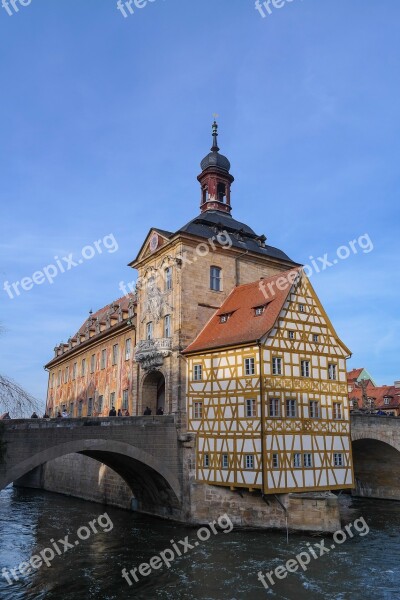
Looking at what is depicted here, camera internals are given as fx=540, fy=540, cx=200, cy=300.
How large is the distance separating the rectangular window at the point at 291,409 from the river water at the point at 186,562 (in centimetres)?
489

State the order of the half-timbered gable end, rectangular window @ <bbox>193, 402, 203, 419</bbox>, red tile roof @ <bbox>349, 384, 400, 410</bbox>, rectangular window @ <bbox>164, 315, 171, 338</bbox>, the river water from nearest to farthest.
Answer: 1. the river water
2. the half-timbered gable end
3. rectangular window @ <bbox>193, 402, 203, 419</bbox>
4. rectangular window @ <bbox>164, 315, 171, 338</bbox>
5. red tile roof @ <bbox>349, 384, 400, 410</bbox>

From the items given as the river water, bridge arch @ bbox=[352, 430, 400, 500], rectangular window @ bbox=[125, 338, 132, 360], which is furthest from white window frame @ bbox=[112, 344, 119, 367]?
bridge arch @ bbox=[352, 430, 400, 500]

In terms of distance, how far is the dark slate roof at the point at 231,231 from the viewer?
97.6 ft

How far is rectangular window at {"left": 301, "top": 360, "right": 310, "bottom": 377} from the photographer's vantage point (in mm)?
24913

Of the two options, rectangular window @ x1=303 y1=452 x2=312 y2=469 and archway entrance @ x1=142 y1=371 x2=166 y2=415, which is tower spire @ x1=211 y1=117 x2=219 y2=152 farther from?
rectangular window @ x1=303 y1=452 x2=312 y2=469

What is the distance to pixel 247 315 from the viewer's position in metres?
26.2

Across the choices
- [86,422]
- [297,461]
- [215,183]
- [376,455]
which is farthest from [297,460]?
[215,183]

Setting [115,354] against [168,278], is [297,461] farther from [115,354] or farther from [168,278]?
[115,354]

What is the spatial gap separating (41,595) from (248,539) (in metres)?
8.88

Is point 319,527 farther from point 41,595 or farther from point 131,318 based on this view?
point 131,318

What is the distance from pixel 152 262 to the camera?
31328 millimetres

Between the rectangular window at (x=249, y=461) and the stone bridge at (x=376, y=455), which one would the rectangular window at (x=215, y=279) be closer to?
the rectangular window at (x=249, y=461)

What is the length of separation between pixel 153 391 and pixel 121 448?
7.18 m

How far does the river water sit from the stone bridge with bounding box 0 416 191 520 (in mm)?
1436
